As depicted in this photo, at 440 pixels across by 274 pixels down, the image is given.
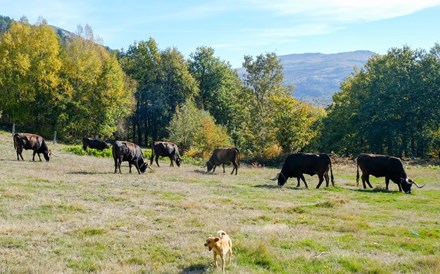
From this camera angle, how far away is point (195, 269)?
1051cm

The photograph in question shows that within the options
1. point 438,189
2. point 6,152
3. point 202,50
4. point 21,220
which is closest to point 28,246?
point 21,220

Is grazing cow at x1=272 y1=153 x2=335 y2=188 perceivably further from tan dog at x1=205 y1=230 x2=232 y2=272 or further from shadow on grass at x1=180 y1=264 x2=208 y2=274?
tan dog at x1=205 y1=230 x2=232 y2=272

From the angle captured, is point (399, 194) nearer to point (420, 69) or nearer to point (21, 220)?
point (21, 220)

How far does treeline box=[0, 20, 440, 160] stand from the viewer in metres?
56.0

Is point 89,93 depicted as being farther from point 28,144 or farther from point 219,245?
point 219,245

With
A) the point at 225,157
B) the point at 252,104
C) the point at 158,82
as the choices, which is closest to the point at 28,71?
the point at 158,82

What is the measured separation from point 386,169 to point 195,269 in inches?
855

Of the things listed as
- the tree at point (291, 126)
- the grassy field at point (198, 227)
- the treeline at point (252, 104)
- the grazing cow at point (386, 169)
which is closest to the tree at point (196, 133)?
the treeline at point (252, 104)

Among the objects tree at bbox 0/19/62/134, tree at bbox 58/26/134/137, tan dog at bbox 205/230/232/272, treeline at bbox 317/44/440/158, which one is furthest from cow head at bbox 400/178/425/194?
tree at bbox 0/19/62/134

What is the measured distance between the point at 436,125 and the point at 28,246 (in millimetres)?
58297

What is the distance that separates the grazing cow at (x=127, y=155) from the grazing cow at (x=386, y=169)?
51.4ft

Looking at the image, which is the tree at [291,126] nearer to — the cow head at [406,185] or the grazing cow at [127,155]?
the grazing cow at [127,155]

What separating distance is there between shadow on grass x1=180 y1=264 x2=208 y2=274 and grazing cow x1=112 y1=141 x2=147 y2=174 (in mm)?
20467

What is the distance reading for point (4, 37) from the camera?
61.0 m
